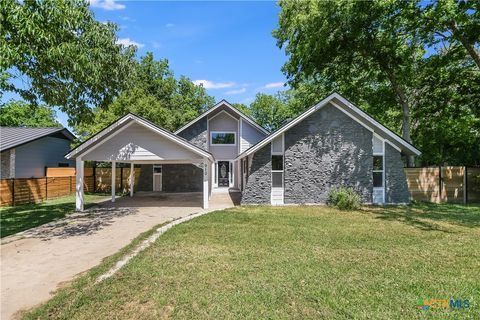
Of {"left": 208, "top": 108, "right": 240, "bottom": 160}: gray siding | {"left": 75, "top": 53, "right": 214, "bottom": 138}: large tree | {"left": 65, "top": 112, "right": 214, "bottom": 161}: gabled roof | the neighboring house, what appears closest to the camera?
{"left": 65, "top": 112, "right": 214, "bottom": 161}: gabled roof

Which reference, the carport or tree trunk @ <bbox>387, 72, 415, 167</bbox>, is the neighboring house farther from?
tree trunk @ <bbox>387, 72, 415, 167</bbox>

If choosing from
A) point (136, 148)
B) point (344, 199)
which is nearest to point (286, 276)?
point (344, 199)

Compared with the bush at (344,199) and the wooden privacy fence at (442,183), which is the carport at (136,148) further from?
the wooden privacy fence at (442,183)

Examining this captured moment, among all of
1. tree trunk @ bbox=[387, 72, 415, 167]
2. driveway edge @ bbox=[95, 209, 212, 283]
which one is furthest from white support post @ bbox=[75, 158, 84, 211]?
tree trunk @ bbox=[387, 72, 415, 167]

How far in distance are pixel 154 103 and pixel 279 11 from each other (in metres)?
15.6

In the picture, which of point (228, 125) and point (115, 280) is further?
point (228, 125)

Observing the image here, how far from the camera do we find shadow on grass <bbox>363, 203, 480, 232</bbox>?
30.2 feet

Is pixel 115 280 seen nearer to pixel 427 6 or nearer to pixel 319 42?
pixel 319 42

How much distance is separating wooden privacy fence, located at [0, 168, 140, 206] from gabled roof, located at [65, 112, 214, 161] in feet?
15.6

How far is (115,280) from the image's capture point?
4.65 m

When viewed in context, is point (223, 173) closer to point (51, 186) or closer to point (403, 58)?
point (51, 186)

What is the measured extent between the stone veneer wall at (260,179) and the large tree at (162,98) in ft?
52.7

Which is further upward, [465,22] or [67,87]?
[465,22]

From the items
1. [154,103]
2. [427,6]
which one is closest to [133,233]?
[427,6]
